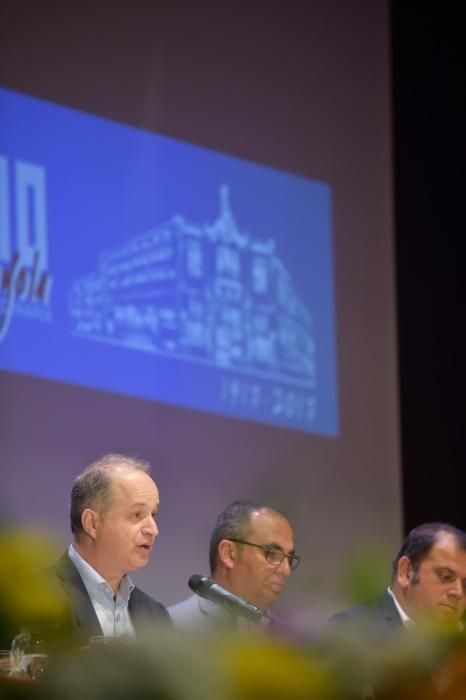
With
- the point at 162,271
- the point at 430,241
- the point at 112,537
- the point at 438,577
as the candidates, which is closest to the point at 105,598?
the point at 112,537

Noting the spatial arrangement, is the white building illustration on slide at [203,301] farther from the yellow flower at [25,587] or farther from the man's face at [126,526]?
the yellow flower at [25,587]

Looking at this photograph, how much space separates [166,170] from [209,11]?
0.75 metres

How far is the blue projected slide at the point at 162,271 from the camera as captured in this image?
427cm

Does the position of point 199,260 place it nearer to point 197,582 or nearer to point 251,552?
point 251,552

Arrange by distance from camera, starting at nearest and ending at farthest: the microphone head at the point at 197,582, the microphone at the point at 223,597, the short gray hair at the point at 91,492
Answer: the microphone at the point at 223,597 < the microphone head at the point at 197,582 < the short gray hair at the point at 91,492

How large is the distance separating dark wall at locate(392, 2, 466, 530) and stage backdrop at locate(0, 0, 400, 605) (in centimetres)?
12

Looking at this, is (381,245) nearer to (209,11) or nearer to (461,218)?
(461,218)

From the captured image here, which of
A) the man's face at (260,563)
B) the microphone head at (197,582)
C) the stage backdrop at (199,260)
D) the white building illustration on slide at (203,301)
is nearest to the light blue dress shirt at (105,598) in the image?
the microphone head at (197,582)

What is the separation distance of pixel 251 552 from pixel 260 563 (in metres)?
0.04

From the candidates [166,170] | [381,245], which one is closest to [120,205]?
[166,170]

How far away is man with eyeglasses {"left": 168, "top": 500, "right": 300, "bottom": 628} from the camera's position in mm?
3582

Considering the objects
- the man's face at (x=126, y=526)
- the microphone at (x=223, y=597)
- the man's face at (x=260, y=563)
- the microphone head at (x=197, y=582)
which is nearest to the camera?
the microphone at (x=223, y=597)

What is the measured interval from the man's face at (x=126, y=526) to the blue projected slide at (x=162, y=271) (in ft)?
3.86

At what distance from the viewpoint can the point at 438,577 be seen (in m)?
3.64
